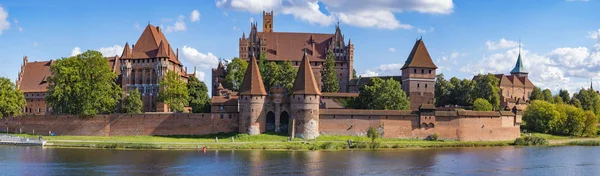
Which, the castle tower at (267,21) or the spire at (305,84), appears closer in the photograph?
the spire at (305,84)

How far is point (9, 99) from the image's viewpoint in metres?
60.7

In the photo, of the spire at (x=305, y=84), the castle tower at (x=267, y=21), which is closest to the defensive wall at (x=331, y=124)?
the spire at (x=305, y=84)

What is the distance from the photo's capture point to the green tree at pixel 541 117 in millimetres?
65125

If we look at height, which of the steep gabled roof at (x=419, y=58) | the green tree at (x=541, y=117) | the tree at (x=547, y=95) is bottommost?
the green tree at (x=541, y=117)

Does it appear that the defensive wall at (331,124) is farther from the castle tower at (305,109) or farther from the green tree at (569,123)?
the green tree at (569,123)

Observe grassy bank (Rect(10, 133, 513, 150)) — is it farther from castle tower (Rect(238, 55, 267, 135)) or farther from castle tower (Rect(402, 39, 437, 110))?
castle tower (Rect(402, 39, 437, 110))

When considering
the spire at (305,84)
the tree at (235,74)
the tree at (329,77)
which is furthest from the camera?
the tree at (329,77)

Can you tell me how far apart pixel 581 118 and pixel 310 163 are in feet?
121

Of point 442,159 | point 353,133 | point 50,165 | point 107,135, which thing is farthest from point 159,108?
point 442,159

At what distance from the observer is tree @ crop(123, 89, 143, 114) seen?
202 ft

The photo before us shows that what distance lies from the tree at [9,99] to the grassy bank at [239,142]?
4.32m

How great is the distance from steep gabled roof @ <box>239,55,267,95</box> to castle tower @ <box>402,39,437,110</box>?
1665cm

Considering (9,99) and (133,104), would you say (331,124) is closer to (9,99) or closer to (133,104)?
(133,104)

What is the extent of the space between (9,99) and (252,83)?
23287mm
